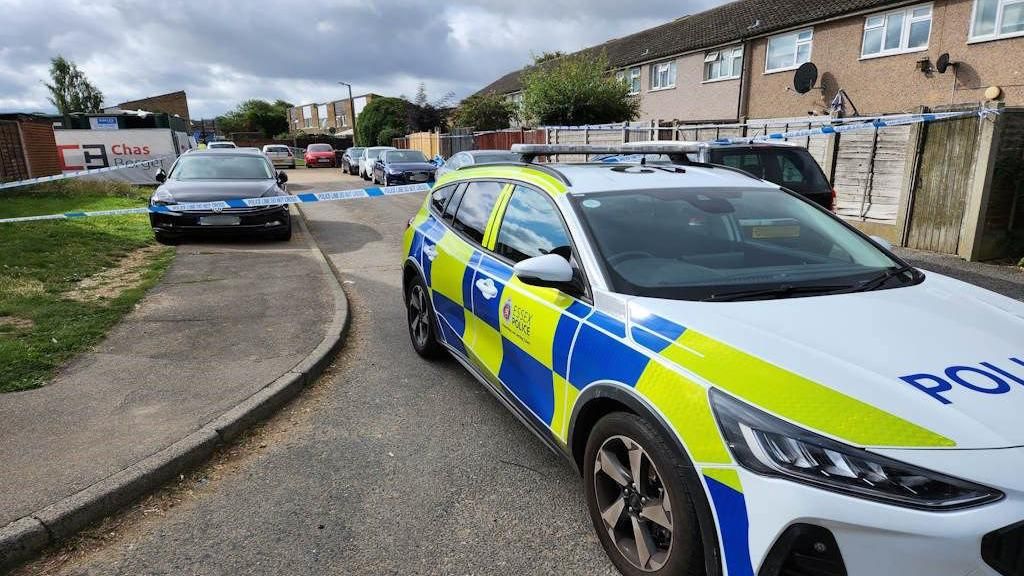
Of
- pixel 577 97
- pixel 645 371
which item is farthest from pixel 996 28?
pixel 645 371

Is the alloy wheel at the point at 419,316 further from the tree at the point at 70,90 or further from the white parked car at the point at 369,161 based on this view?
the tree at the point at 70,90

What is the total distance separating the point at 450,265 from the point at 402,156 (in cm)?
2008

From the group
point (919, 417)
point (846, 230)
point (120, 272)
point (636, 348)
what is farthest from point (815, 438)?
point (120, 272)

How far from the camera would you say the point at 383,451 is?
360cm

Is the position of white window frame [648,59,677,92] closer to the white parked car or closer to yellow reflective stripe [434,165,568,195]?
the white parked car

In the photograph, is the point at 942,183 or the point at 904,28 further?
the point at 904,28

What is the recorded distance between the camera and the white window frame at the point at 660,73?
27844 mm

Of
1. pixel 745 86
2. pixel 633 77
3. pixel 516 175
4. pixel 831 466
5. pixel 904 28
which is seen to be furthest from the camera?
pixel 633 77

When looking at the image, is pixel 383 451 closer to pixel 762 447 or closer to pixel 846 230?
pixel 762 447

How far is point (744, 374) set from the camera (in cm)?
→ 197

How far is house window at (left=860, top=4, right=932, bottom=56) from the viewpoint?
1784 cm

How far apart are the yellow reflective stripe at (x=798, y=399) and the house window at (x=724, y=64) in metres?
24.8

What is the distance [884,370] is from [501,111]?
33821mm

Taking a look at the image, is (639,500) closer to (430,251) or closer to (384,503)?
(384,503)
